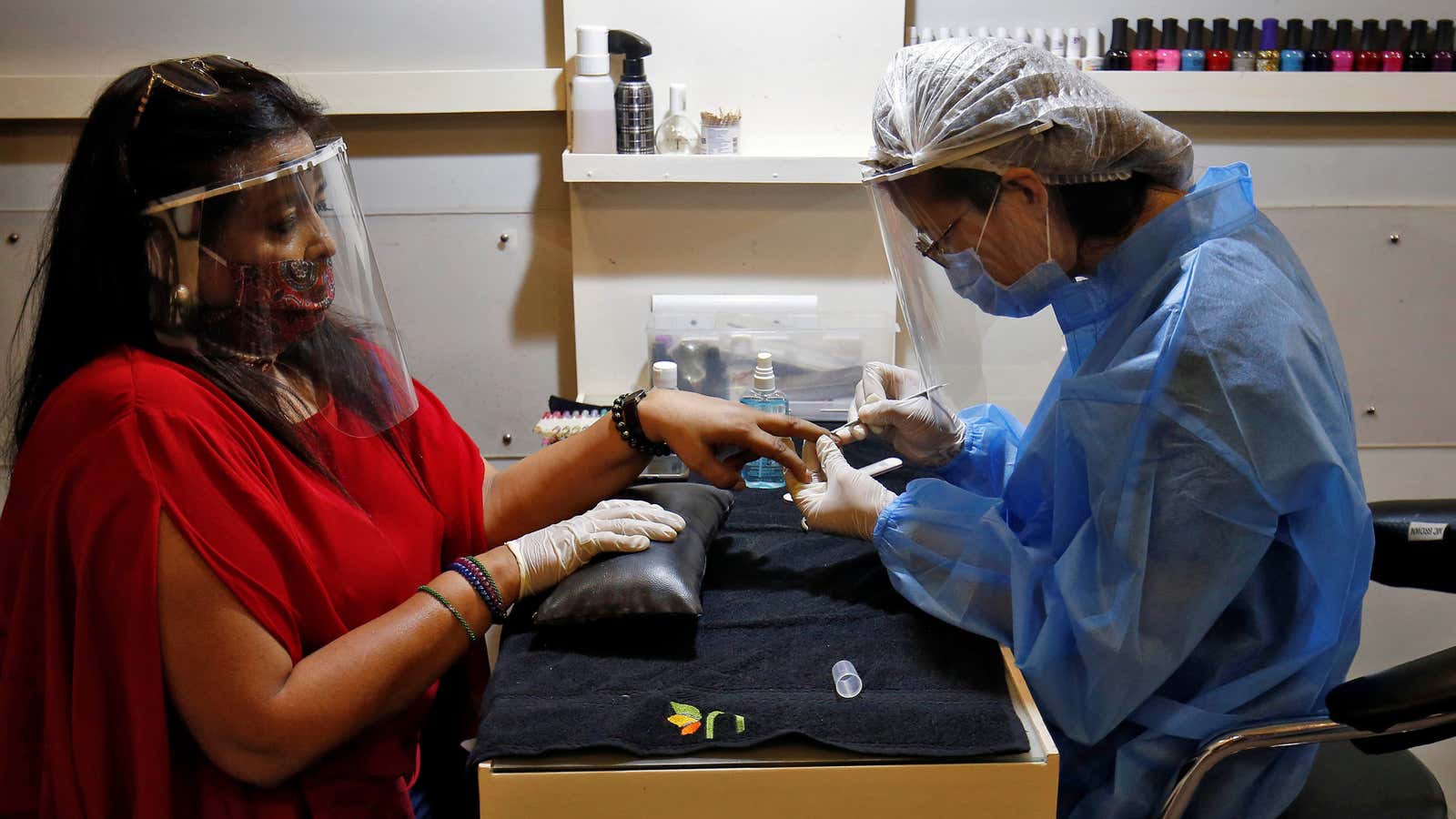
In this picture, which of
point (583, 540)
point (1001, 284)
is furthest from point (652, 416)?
point (1001, 284)

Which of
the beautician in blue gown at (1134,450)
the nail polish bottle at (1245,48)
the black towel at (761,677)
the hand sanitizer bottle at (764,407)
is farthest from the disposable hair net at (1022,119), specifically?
the nail polish bottle at (1245,48)

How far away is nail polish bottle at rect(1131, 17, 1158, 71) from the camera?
237cm

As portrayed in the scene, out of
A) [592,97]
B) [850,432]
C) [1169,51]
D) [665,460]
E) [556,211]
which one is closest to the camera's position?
[850,432]

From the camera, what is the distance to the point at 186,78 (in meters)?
1.20

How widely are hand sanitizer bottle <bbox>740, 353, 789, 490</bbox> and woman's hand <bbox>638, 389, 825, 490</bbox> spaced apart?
7.2 inches

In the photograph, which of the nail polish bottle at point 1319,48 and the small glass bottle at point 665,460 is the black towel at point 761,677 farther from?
the nail polish bottle at point 1319,48

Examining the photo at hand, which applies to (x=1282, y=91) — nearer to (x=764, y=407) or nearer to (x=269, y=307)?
(x=764, y=407)

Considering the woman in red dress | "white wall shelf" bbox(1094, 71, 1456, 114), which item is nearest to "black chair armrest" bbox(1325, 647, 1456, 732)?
the woman in red dress

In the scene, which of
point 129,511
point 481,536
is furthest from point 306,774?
point 481,536

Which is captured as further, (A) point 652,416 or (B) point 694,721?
(A) point 652,416

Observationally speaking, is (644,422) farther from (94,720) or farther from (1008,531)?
(94,720)

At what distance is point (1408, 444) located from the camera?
2709 mm

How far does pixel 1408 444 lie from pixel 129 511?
2.79 meters

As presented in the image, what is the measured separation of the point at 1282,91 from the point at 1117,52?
0.37 m
